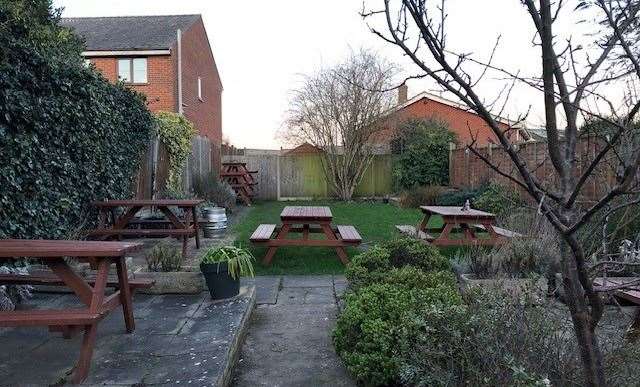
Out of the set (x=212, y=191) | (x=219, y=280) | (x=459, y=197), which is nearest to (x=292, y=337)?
(x=219, y=280)

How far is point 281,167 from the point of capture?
19328mm

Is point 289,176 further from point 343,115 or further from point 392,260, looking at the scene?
point 392,260

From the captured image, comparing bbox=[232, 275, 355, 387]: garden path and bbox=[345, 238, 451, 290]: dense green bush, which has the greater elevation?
bbox=[345, 238, 451, 290]: dense green bush

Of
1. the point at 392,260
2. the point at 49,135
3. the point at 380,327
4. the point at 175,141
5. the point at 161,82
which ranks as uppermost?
the point at 161,82

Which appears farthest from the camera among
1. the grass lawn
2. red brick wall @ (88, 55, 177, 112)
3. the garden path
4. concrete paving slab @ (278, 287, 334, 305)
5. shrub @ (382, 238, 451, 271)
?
red brick wall @ (88, 55, 177, 112)

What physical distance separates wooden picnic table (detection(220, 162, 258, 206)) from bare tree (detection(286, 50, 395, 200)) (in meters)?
2.57

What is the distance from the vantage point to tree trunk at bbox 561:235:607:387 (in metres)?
1.71

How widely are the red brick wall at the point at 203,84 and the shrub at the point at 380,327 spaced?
14.4m

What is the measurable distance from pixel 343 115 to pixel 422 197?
13.9 feet

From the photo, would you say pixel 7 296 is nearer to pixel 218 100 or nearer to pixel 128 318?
pixel 128 318

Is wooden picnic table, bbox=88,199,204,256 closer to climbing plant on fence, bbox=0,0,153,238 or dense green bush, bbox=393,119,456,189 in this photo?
climbing plant on fence, bbox=0,0,153,238

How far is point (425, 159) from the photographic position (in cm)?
1766

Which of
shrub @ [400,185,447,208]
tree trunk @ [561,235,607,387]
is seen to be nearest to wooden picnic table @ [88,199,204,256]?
tree trunk @ [561,235,607,387]

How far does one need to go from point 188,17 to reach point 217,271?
58.6ft
